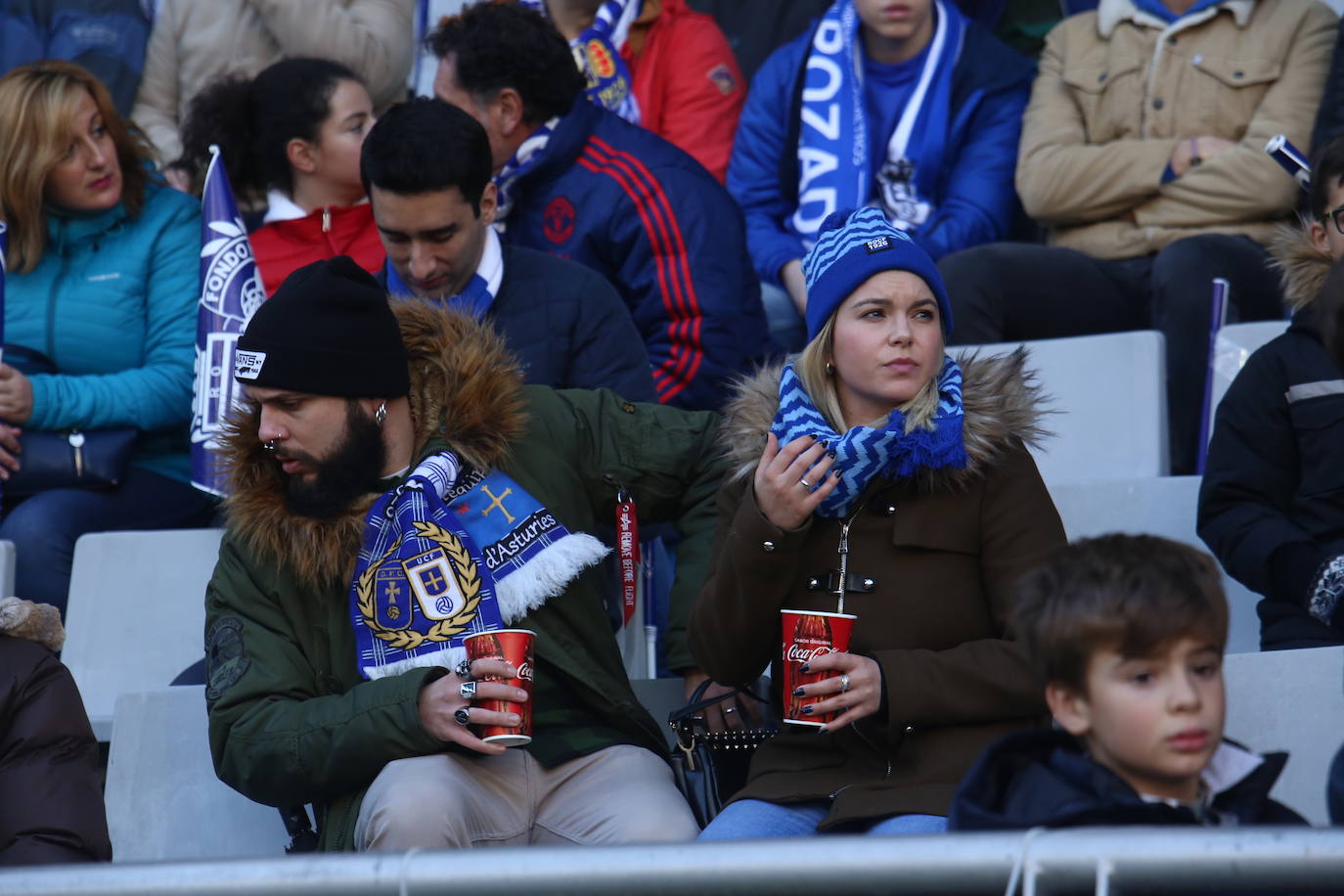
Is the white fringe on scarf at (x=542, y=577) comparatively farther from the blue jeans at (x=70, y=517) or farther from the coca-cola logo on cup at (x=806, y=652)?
the blue jeans at (x=70, y=517)

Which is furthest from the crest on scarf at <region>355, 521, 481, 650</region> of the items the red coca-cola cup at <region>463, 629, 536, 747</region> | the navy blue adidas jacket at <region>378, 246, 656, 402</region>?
the navy blue adidas jacket at <region>378, 246, 656, 402</region>

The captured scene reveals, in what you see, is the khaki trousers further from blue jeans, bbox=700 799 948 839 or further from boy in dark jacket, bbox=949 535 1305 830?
boy in dark jacket, bbox=949 535 1305 830

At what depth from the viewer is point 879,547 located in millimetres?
2908

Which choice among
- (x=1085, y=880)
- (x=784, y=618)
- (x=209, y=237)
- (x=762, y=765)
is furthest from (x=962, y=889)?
(x=209, y=237)

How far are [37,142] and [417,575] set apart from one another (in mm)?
2075

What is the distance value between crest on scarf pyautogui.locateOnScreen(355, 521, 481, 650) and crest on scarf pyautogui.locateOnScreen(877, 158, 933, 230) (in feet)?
7.49

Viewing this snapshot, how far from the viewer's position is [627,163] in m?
4.67

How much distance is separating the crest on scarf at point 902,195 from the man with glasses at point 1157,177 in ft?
0.95

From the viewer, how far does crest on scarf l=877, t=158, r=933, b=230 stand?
197 inches

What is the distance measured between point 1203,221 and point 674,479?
2.02m

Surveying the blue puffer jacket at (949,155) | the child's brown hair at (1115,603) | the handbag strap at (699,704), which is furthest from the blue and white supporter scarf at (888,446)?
the blue puffer jacket at (949,155)

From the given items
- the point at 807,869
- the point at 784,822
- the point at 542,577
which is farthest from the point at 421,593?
the point at 807,869

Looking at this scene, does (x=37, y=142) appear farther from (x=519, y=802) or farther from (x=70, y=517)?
(x=519, y=802)

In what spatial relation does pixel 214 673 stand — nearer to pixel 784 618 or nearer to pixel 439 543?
pixel 439 543
